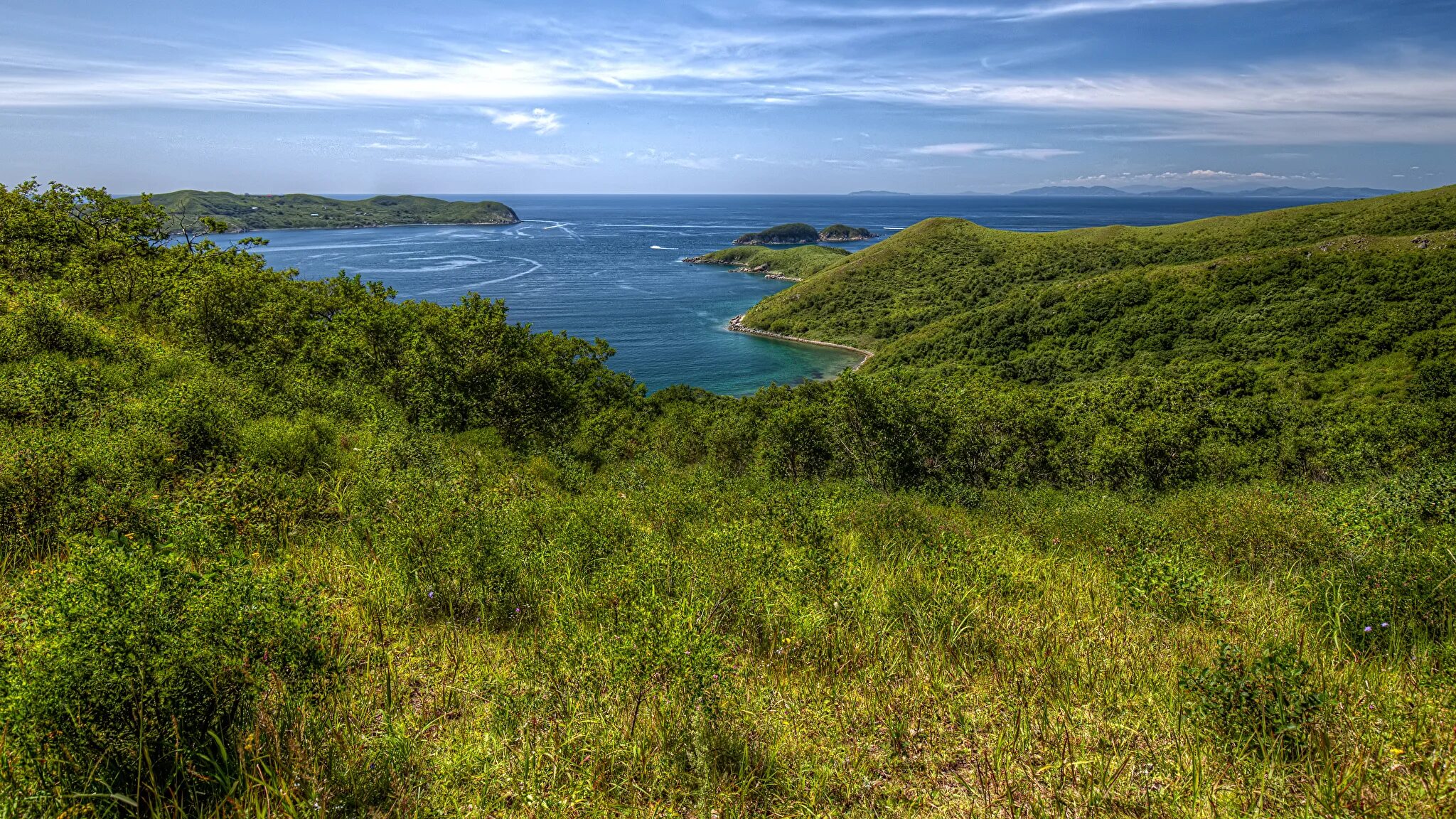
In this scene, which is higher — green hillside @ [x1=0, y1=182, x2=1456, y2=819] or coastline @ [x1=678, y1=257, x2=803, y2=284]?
coastline @ [x1=678, y1=257, x2=803, y2=284]

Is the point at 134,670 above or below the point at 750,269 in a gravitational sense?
below

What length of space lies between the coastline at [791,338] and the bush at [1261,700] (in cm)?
9242

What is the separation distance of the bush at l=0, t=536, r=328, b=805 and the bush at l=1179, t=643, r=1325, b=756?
4.88 meters

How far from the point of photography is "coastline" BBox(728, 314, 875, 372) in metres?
100.0

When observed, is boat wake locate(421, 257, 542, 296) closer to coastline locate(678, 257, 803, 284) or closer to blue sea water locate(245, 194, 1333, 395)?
blue sea water locate(245, 194, 1333, 395)

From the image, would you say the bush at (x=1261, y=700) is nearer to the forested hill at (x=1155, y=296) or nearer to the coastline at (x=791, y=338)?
the forested hill at (x=1155, y=296)

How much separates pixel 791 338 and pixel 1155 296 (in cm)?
5154

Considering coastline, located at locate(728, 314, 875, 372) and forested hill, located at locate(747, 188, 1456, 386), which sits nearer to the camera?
forested hill, located at locate(747, 188, 1456, 386)

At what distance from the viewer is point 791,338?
108 meters

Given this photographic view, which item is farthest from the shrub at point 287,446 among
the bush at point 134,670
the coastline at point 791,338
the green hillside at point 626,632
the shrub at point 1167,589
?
the coastline at point 791,338

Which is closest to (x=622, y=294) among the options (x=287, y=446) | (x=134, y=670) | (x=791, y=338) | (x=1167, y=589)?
(x=791, y=338)

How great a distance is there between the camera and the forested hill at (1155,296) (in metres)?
64.0

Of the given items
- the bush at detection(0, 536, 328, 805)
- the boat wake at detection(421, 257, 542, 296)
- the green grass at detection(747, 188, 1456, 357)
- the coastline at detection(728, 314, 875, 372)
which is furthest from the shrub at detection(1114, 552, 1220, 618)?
the boat wake at detection(421, 257, 542, 296)

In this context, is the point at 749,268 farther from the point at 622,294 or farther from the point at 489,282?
the point at 489,282
